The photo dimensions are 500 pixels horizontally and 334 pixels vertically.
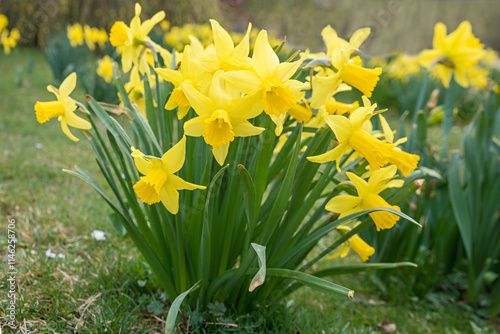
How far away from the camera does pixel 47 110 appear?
1.05m

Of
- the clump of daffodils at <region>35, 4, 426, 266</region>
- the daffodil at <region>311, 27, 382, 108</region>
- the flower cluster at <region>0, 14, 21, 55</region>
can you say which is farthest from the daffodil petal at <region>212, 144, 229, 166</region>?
the flower cluster at <region>0, 14, 21, 55</region>

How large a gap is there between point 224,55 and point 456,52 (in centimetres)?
134

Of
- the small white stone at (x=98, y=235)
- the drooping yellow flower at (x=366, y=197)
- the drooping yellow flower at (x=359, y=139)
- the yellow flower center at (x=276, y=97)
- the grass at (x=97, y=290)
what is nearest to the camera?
the yellow flower center at (x=276, y=97)

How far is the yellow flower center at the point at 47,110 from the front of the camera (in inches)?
41.3

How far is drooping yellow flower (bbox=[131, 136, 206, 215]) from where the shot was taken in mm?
852

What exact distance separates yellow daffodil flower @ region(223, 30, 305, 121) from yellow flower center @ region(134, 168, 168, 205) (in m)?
0.25

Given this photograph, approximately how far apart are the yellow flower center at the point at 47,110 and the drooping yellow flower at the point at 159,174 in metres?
0.33

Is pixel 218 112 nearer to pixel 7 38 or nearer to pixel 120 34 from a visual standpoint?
pixel 120 34

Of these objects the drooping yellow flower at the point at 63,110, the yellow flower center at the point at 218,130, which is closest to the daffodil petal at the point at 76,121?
the drooping yellow flower at the point at 63,110

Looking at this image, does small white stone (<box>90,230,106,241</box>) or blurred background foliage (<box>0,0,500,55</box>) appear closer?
small white stone (<box>90,230,106,241</box>)

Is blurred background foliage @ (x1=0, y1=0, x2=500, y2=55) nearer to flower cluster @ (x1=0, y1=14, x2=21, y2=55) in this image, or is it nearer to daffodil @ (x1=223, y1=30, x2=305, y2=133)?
flower cluster @ (x1=0, y1=14, x2=21, y2=55)

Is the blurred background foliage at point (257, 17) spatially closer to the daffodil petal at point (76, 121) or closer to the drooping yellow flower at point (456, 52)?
the drooping yellow flower at point (456, 52)

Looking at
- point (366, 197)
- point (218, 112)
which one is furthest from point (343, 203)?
point (218, 112)

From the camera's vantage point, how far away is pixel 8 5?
23.1 feet
